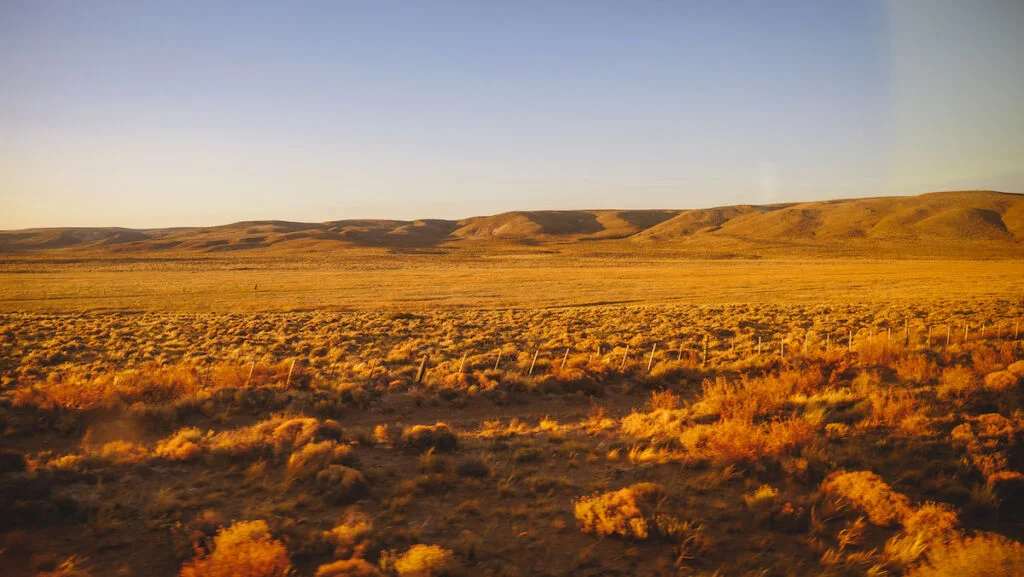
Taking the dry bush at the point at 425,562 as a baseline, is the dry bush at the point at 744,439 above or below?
above

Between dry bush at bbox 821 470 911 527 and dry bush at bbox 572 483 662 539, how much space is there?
8.34ft

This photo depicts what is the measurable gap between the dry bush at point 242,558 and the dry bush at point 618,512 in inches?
140

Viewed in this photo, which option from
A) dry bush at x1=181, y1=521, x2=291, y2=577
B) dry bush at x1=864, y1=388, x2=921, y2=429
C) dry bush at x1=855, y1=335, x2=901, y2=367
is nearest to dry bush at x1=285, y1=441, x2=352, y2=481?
dry bush at x1=181, y1=521, x2=291, y2=577

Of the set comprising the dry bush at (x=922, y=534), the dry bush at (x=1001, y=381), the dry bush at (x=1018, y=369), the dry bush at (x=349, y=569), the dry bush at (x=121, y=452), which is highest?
the dry bush at (x=1018, y=369)

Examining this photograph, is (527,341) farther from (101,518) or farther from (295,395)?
(101,518)

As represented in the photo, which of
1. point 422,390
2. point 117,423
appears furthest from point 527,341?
point 117,423

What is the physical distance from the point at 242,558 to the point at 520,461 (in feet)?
15.3

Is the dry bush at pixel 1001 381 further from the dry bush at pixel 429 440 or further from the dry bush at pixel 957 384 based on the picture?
the dry bush at pixel 429 440

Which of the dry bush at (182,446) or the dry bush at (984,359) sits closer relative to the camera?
the dry bush at (182,446)

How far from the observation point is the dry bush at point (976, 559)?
5.85 m

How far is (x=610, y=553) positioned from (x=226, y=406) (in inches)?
373

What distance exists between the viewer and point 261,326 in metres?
28.4

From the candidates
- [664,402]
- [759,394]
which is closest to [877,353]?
[759,394]

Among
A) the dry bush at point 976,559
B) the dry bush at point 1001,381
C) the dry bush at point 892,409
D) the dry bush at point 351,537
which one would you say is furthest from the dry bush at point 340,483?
the dry bush at point 1001,381
